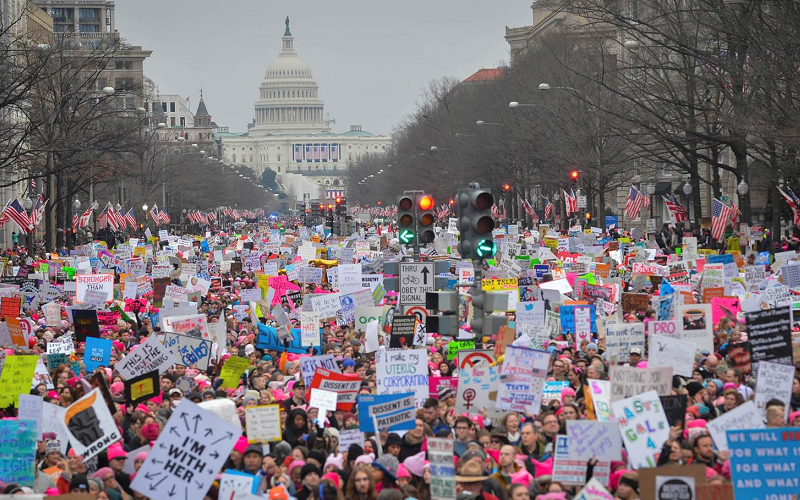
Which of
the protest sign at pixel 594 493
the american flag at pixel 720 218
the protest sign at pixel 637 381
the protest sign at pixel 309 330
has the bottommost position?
the protest sign at pixel 594 493

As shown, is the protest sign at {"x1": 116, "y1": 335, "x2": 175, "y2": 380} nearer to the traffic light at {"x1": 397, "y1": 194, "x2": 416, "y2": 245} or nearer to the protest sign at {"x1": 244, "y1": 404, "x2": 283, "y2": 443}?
the protest sign at {"x1": 244, "y1": 404, "x2": 283, "y2": 443}

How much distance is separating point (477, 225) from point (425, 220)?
3.65 metres

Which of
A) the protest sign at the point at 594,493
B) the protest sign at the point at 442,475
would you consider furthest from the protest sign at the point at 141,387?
the protest sign at the point at 594,493

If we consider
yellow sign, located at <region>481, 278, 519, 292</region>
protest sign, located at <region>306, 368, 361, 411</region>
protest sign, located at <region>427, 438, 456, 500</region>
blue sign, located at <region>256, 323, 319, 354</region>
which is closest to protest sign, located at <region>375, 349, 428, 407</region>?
protest sign, located at <region>306, 368, 361, 411</region>

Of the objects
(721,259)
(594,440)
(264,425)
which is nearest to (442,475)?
(594,440)

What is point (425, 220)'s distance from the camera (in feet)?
63.1

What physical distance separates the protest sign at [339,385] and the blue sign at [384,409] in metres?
1.22

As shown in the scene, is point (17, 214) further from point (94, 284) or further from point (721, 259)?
point (721, 259)

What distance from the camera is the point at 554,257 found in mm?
34250

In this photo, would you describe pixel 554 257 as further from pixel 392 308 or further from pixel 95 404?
pixel 95 404

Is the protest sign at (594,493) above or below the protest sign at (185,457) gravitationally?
below

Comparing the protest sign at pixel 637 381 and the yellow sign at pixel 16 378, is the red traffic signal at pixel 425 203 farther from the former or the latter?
the protest sign at pixel 637 381

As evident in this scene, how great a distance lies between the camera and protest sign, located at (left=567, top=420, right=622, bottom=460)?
11.0 meters

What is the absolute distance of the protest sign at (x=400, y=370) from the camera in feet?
47.4
